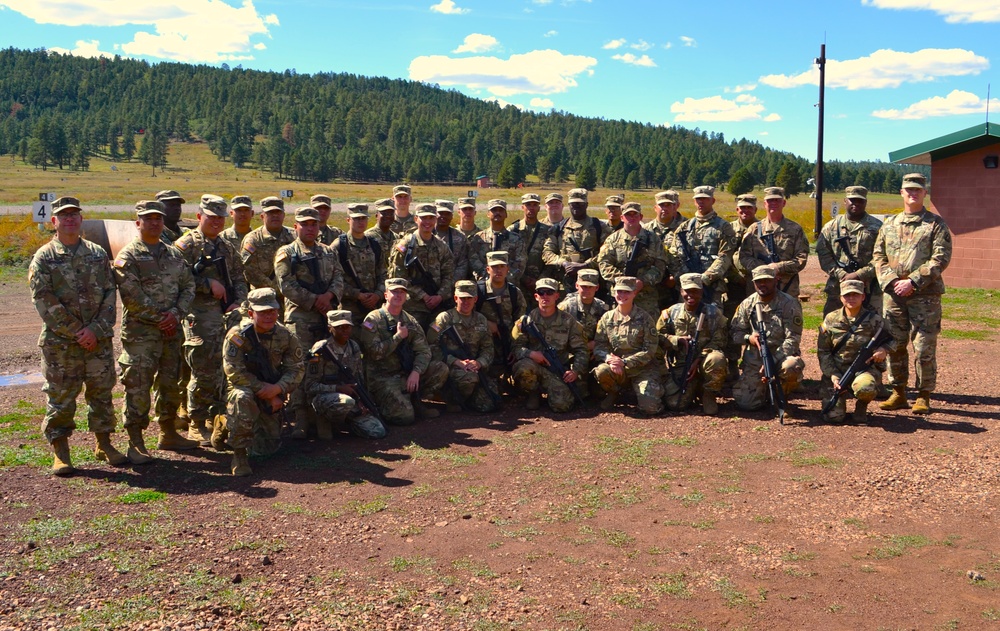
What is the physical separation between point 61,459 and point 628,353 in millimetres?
5951

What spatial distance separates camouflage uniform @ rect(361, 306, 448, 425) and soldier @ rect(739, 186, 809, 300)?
13.2 feet

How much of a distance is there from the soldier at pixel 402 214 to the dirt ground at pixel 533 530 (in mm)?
3122

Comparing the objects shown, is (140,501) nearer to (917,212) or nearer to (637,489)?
(637,489)

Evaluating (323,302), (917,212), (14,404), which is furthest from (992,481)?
(14,404)

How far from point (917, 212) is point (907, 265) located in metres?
0.64

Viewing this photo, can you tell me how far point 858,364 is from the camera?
28.7ft

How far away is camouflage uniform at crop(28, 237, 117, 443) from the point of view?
726 cm

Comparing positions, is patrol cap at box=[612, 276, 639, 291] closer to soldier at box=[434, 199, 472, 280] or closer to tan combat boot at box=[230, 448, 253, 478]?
soldier at box=[434, 199, 472, 280]

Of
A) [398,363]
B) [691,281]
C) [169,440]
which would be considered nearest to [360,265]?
[398,363]

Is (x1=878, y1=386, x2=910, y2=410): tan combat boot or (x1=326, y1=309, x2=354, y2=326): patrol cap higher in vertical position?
(x1=326, y1=309, x2=354, y2=326): patrol cap

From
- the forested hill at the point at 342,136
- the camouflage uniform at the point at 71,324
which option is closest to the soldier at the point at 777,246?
the camouflage uniform at the point at 71,324

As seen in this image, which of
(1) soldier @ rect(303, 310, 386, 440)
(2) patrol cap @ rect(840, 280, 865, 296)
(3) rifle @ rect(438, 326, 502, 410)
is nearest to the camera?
(1) soldier @ rect(303, 310, 386, 440)

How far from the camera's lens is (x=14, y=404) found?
998 cm

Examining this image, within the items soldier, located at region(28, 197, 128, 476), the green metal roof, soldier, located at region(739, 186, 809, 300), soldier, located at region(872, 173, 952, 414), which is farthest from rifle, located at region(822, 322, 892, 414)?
the green metal roof
